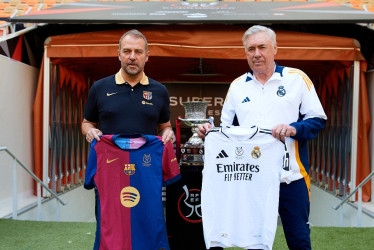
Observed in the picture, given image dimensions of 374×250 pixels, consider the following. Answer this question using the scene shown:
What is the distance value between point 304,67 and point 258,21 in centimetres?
230

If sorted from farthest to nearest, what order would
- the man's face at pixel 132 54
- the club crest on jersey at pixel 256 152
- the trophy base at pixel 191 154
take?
the trophy base at pixel 191 154
the man's face at pixel 132 54
the club crest on jersey at pixel 256 152

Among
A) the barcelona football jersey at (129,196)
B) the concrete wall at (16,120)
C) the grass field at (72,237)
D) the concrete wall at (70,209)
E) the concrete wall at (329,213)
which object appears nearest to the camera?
the barcelona football jersey at (129,196)

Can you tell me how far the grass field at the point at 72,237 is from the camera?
12.5ft

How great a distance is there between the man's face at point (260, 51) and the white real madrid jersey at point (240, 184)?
32 cm

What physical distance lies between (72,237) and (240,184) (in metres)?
2.34

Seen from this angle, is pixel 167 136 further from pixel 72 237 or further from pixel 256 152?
pixel 72 237

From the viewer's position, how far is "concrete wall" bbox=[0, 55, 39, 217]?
5.12m

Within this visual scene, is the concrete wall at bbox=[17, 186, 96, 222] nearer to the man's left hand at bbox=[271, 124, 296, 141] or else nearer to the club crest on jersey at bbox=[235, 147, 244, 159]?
the club crest on jersey at bbox=[235, 147, 244, 159]

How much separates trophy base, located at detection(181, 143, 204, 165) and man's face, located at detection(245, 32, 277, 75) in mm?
975

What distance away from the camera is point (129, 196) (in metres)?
2.49

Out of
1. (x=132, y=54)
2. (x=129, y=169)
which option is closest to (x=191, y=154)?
(x=129, y=169)

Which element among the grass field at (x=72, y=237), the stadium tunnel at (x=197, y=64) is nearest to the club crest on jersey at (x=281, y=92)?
the grass field at (x=72, y=237)

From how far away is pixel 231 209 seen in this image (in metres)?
2.30

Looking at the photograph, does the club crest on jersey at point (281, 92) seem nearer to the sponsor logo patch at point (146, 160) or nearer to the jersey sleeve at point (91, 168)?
the sponsor logo patch at point (146, 160)
